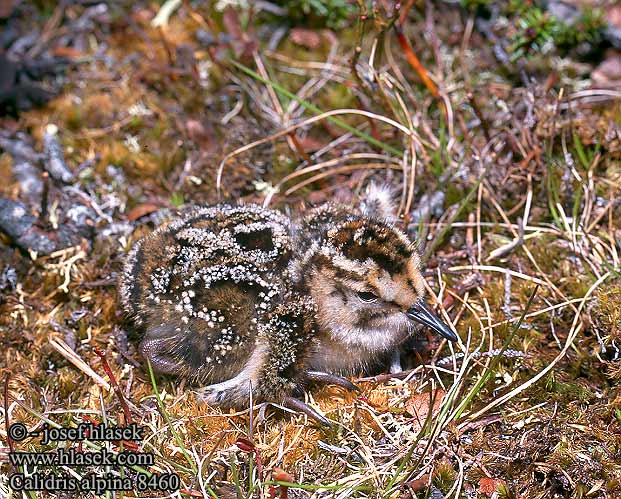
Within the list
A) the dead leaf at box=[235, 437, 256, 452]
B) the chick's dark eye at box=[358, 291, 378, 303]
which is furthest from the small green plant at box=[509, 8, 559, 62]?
the dead leaf at box=[235, 437, 256, 452]

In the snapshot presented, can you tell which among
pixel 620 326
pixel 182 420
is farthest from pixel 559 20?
pixel 182 420

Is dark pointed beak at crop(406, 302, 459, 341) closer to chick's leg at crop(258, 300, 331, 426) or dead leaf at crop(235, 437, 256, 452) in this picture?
chick's leg at crop(258, 300, 331, 426)

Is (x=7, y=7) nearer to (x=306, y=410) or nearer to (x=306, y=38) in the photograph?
(x=306, y=38)

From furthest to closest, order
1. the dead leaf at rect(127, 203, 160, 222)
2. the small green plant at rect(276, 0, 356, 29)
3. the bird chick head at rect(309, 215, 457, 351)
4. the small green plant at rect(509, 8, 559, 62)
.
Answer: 1. the small green plant at rect(276, 0, 356, 29)
2. the small green plant at rect(509, 8, 559, 62)
3. the dead leaf at rect(127, 203, 160, 222)
4. the bird chick head at rect(309, 215, 457, 351)

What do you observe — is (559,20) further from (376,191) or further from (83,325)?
(83,325)

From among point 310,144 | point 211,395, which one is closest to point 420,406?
point 211,395

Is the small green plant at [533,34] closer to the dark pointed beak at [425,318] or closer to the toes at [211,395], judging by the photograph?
the dark pointed beak at [425,318]

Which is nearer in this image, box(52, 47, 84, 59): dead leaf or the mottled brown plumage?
the mottled brown plumage
